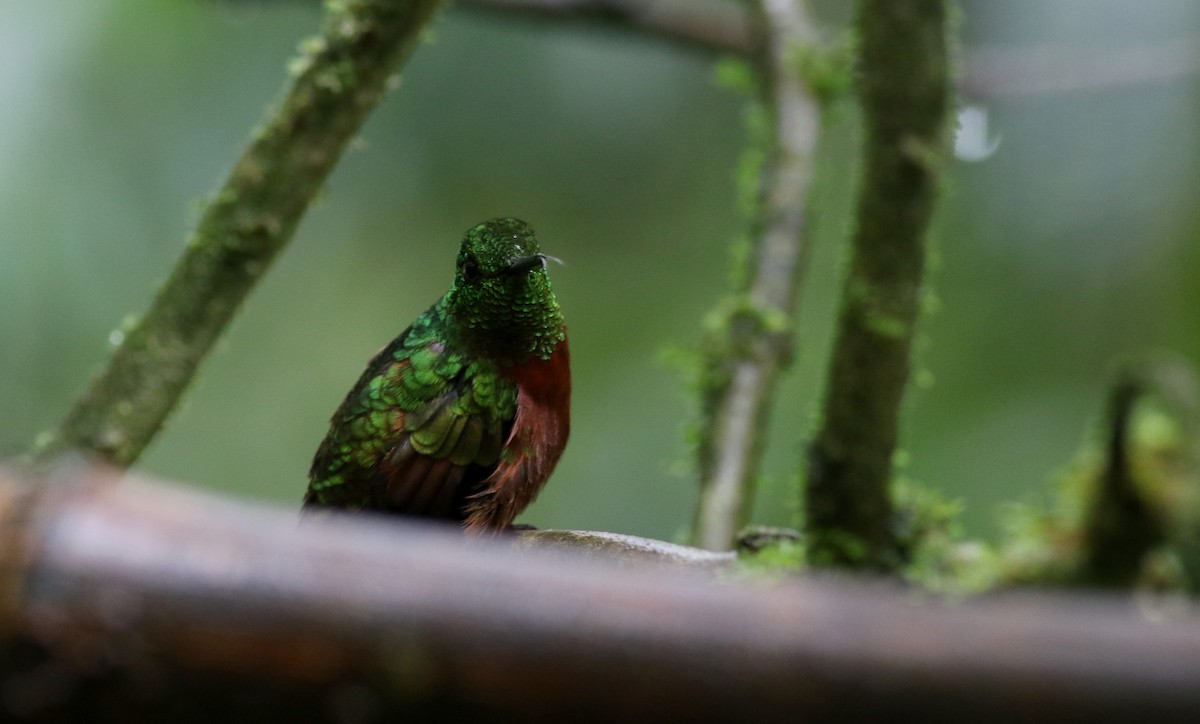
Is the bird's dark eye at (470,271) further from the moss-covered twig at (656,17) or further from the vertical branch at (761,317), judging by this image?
the moss-covered twig at (656,17)

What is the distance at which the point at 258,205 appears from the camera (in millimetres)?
2562

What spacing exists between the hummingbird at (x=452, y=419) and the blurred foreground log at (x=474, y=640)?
1.55m

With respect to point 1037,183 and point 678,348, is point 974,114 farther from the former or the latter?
point 678,348

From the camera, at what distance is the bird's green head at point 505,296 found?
7.61 feet

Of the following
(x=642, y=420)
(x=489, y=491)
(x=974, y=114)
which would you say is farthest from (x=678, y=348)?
(x=642, y=420)

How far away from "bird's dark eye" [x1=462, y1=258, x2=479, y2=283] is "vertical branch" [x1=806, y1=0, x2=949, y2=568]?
0.72m

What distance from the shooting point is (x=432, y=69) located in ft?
22.9

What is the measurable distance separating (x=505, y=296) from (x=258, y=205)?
0.61 meters

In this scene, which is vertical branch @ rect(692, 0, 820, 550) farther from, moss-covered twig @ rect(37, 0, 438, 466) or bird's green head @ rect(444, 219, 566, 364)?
moss-covered twig @ rect(37, 0, 438, 466)

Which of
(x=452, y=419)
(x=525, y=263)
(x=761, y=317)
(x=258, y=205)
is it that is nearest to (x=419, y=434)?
(x=452, y=419)

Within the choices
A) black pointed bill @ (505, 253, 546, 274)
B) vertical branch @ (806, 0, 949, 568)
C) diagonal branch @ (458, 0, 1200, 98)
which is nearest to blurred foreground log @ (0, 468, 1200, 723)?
vertical branch @ (806, 0, 949, 568)

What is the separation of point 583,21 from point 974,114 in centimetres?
172

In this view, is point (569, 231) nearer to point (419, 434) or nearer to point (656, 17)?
point (656, 17)

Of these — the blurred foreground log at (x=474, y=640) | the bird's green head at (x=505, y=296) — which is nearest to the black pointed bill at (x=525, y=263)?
the bird's green head at (x=505, y=296)
